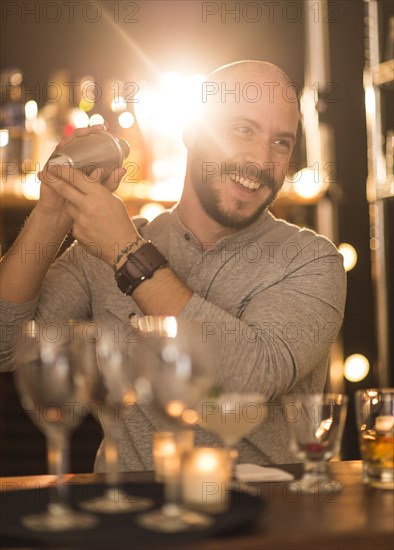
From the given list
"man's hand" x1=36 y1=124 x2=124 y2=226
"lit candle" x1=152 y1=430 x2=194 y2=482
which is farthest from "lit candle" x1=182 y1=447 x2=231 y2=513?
"man's hand" x1=36 y1=124 x2=124 y2=226

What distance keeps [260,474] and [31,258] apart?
0.73 metres

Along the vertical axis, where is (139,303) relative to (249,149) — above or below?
below

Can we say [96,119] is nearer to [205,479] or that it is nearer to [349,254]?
[349,254]

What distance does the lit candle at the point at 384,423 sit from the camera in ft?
4.48

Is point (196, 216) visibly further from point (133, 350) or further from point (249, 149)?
point (133, 350)

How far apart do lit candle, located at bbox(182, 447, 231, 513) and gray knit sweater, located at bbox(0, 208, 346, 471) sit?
498mm

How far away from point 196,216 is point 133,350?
104cm

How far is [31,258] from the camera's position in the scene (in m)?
1.89

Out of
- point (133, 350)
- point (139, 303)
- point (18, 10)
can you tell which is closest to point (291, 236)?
point (139, 303)

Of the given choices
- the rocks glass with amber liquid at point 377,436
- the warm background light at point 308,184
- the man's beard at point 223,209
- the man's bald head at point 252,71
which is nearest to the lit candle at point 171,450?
the rocks glass with amber liquid at point 377,436

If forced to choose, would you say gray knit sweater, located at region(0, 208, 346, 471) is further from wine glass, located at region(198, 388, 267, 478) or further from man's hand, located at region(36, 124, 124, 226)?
wine glass, located at region(198, 388, 267, 478)

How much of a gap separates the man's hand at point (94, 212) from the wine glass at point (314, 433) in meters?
0.57

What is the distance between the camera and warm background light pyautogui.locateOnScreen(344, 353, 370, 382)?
3357mm

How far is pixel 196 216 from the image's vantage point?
6.98 feet
